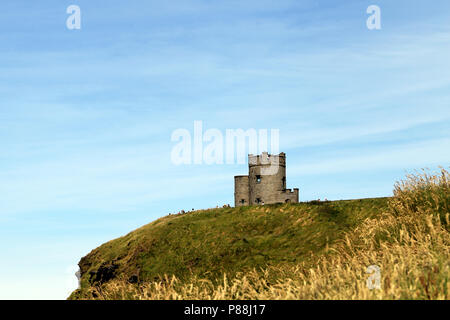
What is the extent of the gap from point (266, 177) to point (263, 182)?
831 millimetres

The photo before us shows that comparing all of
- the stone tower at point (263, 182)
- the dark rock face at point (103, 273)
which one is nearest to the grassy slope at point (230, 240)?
the dark rock face at point (103, 273)

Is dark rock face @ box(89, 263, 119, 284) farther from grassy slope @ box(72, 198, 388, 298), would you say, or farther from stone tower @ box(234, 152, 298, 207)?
stone tower @ box(234, 152, 298, 207)

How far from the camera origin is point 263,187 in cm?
7300

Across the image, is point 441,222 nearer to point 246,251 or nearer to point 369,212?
point 369,212

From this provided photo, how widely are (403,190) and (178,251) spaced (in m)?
14.7

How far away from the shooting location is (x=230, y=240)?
31.4 m

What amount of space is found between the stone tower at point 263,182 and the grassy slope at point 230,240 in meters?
36.0

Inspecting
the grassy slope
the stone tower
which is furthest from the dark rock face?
the stone tower

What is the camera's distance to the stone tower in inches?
2857

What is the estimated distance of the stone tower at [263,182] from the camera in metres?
72.6

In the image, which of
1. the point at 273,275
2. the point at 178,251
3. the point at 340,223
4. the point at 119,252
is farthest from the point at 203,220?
the point at 273,275

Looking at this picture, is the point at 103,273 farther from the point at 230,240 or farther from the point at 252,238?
the point at 252,238

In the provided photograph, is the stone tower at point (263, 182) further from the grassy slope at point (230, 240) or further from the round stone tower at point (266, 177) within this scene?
the grassy slope at point (230, 240)

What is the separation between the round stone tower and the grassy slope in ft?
118
